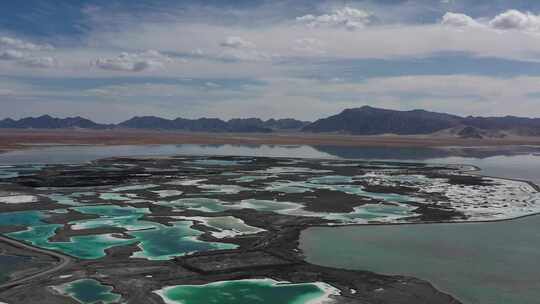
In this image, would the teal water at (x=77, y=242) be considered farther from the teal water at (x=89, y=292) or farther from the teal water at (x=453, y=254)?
the teal water at (x=453, y=254)

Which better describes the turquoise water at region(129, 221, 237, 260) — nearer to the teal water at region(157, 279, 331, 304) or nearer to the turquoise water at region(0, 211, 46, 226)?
the teal water at region(157, 279, 331, 304)

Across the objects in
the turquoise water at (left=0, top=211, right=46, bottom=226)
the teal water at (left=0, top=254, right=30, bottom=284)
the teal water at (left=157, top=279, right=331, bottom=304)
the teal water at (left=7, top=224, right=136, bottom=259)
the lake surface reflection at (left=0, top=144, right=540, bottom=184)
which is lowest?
the teal water at (left=157, top=279, right=331, bottom=304)

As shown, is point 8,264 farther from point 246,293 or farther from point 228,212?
point 228,212

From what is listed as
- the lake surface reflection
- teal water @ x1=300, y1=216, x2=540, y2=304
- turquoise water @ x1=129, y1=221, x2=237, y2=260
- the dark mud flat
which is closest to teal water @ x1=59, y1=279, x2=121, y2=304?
the dark mud flat

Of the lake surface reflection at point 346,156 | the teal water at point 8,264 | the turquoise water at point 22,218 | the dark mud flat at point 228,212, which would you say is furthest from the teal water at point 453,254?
the lake surface reflection at point 346,156

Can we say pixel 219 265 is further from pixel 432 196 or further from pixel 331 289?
pixel 432 196

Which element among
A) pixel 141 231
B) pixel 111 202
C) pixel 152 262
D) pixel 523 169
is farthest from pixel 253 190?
pixel 523 169
